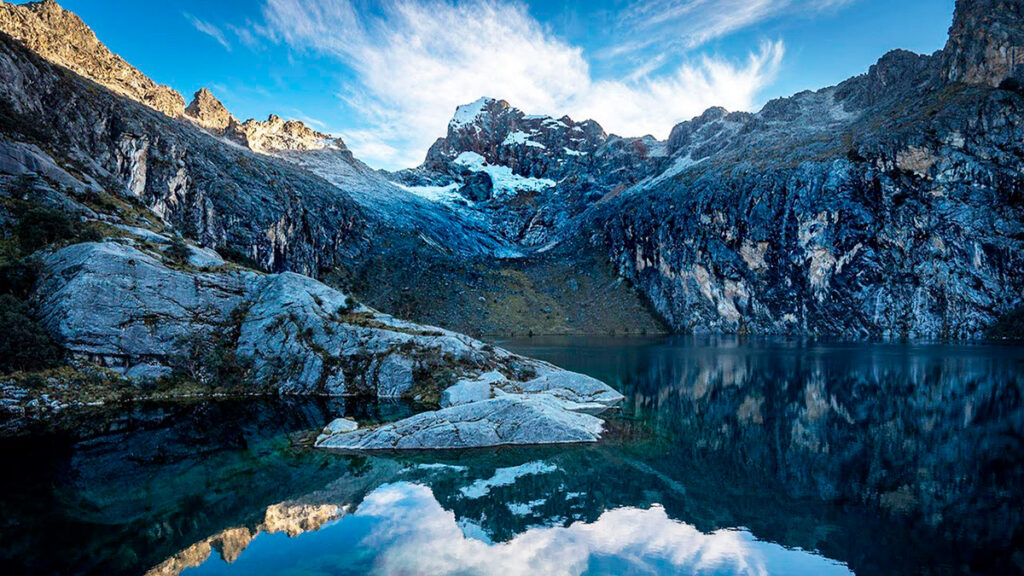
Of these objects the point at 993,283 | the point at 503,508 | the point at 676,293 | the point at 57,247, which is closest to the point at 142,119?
the point at 57,247

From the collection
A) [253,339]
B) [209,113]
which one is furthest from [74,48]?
[253,339]

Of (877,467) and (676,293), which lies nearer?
(877,467)

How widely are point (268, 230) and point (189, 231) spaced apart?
27364 millimetres

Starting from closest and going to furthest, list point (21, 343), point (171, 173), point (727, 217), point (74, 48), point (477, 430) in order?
1. point (477, 430)
2. point (21, 343)
3. point (171, 173)
4. point (74, 48)
5. point (727, 217)

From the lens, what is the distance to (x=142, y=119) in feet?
333

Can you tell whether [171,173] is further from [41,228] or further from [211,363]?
[211,363]

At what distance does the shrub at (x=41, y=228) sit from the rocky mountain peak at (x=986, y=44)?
206296 millimetres

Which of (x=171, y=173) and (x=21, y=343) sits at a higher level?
(x=171, y=173)

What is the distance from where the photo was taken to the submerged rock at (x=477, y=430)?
2933 centimetres

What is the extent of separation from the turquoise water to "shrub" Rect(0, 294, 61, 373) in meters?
8.14

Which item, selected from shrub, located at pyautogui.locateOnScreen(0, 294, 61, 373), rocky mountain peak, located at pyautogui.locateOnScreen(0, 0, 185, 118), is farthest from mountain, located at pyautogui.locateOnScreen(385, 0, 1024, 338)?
rocky mountain peak, located at pyautogui.locateOnScreen(0, 0, 185, 118)

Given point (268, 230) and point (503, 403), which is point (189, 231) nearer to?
point (268, 230)

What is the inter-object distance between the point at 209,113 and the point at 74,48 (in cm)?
4832

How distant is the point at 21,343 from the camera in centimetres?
3588
